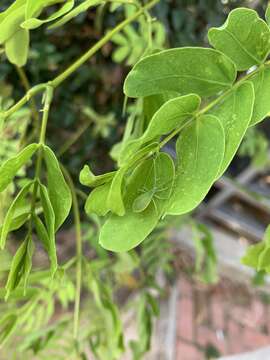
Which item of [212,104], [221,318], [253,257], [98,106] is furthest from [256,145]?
[221,318]

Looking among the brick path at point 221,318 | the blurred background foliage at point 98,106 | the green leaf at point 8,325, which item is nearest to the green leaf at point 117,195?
the green leaf at point 8,325

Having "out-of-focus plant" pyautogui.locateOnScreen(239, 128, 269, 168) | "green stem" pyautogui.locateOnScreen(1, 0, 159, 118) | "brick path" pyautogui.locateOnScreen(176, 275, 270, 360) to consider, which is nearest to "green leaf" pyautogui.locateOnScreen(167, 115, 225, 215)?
"green stem" pyautogui.locateOnScreen(1, 0, 159, 118)

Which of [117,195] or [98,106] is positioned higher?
[117,195]

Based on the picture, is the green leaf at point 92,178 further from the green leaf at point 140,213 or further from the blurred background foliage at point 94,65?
the blurred background foliage at point 94,65

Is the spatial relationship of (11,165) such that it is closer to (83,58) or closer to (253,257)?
(83,58)

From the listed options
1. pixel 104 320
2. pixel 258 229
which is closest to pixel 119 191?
pixel 104 320

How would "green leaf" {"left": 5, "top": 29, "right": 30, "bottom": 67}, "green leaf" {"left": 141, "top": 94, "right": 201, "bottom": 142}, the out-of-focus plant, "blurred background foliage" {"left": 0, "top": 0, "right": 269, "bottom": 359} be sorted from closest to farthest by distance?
"green leaf" {"left": 141, "top": 94, "right": 201, "bottom": 142}
"green leaf" {"left": 5, "top": 29, "right": 30, "bottom": 67}
"blurred background foliage" {"left": 0, "top": 0, "right": 269, "bottom": 359}
the out-of-focus plant

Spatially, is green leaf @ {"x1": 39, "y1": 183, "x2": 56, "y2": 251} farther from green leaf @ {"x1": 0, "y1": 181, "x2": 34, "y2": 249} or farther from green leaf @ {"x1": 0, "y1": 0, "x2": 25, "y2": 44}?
green leaf @ {"x1": 0, "y1": 0, "x2": 25, "y2": 44}
